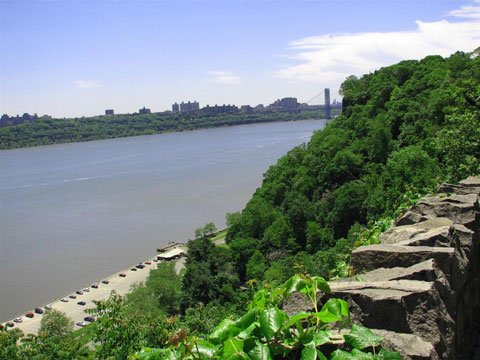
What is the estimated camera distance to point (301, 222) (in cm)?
3294

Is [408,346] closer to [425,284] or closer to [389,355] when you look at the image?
[389,355]

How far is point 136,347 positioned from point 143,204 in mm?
44786

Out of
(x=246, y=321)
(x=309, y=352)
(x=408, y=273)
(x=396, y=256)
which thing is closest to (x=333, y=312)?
(x=309, y=352)

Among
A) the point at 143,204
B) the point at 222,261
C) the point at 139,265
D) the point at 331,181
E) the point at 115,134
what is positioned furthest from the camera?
the point at 115,134

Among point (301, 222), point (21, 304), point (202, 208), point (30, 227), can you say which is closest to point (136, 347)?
point (301, 222)

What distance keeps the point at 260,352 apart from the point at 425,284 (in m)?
1.53

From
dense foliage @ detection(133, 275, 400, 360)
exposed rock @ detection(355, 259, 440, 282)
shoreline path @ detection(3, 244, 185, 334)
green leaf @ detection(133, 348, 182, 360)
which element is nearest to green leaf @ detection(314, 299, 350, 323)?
dense foliage @ detection(133, 275, 400, 360)

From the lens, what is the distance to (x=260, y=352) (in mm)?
2242

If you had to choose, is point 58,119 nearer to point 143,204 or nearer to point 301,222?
point 143,204

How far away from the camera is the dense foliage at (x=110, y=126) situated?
155m

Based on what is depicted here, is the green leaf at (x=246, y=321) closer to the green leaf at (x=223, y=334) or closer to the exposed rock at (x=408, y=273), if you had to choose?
the green leaf at (x=223, y=334)

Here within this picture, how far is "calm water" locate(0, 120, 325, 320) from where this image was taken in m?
36.2

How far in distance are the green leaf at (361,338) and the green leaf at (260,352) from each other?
18.1 inches

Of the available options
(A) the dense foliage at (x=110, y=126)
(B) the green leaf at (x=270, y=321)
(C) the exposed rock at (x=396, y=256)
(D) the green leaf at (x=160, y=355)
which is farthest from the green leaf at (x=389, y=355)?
(A) the dense foliage at (x=110, y=126)
